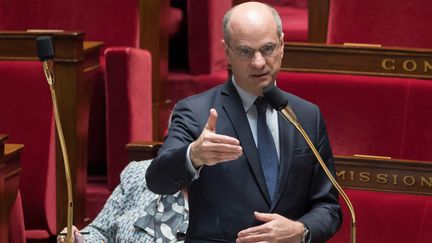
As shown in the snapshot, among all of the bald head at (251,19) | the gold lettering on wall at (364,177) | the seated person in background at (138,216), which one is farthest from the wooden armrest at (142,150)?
the bald head at (251,19)

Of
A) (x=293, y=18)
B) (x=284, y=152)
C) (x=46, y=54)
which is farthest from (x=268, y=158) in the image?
(x=293, y=18)

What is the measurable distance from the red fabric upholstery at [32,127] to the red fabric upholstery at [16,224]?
65mm

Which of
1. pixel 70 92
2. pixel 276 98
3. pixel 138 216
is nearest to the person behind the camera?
pixel 276 98

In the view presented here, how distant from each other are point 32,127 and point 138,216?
0.18m

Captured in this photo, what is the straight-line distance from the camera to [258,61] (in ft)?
1.47

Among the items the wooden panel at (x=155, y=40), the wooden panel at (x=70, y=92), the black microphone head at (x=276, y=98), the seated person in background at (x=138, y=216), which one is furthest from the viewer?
the wooden panel at (x=155, y=40)

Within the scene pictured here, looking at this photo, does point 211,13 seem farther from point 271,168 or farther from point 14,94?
point 271,168

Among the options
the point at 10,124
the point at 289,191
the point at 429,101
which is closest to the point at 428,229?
the point at 429,101

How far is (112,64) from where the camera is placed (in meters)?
0.81

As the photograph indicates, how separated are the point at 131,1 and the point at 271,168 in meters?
0.43

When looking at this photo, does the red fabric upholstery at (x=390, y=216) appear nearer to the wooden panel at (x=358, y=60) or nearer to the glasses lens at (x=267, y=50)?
the wooden panel at (x=358, y=60)

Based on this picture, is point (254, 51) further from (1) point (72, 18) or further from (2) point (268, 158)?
(1) point (72, 18)

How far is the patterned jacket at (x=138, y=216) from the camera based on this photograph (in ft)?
2.06

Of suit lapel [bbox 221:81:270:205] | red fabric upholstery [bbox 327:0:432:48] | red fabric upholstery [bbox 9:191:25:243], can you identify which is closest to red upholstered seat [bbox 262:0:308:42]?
red fabric upholstery [bbox 327:0:432:48]
